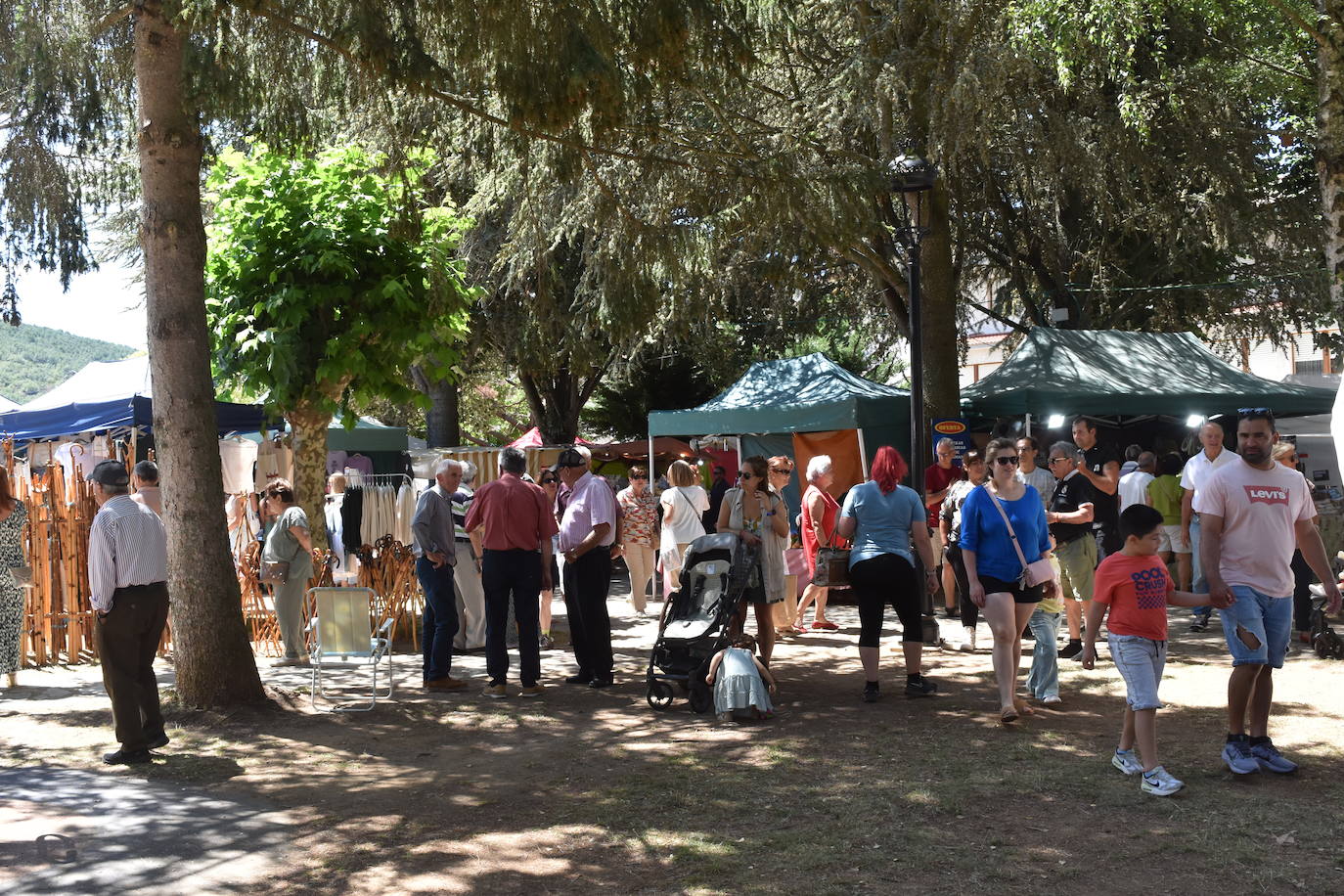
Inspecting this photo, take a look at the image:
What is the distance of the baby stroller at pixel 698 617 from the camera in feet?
28.0

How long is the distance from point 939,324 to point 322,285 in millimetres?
8077

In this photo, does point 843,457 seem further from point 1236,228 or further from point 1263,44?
point 1263,44

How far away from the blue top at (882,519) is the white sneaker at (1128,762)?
213 cm

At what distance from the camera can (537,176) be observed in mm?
11133

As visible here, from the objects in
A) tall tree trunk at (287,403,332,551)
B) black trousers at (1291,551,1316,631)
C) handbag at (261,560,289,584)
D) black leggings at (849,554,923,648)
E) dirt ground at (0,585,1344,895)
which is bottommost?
dirt ground at (0,585,1344,895)

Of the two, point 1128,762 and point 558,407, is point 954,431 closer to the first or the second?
point 1128,762

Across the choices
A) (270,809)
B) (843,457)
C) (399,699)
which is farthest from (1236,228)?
(270,809)

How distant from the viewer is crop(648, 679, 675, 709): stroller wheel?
8625 millimetres

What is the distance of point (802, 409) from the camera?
1597cm

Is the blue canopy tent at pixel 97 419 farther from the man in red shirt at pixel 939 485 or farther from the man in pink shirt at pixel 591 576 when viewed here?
the man in red shirt at pixel 939 485

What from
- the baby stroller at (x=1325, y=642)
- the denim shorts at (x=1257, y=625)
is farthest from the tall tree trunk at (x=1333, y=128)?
the denim shorts at (x=1257, y=625)

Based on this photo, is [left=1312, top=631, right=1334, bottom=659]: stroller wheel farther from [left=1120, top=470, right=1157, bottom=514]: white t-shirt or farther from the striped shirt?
the striped shirt

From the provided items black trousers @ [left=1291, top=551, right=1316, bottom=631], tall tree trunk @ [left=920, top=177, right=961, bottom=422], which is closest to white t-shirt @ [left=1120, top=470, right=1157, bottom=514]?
black trousers @ [left=1291, top=551, right=1316, bottom=631]

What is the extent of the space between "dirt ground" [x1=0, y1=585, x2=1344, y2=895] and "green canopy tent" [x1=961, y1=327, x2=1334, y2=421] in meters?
7.52
